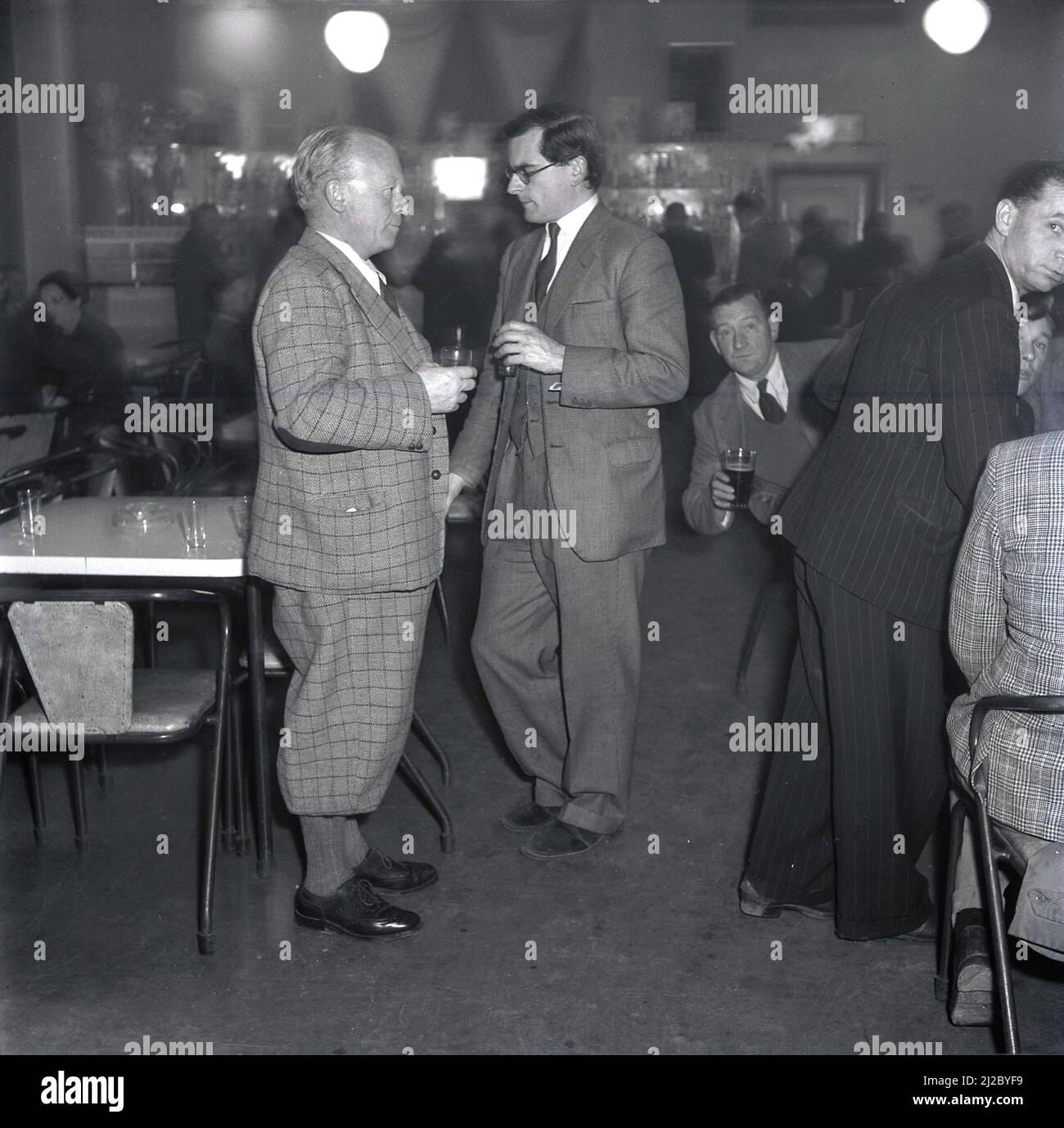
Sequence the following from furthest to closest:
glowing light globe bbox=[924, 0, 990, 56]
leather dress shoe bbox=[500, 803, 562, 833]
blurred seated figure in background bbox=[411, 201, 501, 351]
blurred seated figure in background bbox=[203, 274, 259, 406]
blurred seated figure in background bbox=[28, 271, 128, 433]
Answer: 1. glowing light globe bbox=[924, 0, 990, 56]
2. blurred seated figure in background bbox=[411, 201, 501, 351]
3. blurred seated figure in background bbox=[203, 274, 259, 406]
4. blurred seated figure in background bbox=[28, 271, 128, 433]
5. leather dress shoe bbox=[500, 803, 562, 833]

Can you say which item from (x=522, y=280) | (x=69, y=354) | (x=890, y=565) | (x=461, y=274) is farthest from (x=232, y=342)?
(x=890, y=565)

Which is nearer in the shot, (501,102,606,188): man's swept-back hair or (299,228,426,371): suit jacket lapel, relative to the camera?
(299,228,426,371): suit jacket lapel

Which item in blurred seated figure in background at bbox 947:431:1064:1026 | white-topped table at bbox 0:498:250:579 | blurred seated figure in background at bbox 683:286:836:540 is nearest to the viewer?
blurred seated figure in background at bbox 947:431:1064:1026

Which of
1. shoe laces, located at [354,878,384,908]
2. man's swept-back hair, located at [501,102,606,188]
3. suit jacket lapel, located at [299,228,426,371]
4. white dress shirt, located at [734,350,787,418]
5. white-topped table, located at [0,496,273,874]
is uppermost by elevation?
man's swept-back hair, located at [501,102,606,188]

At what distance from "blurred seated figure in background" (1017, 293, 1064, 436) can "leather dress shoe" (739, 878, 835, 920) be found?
1.11m

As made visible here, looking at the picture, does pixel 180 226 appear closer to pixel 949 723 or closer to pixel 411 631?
pixel 411 631

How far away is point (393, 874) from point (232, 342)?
544 centimetres

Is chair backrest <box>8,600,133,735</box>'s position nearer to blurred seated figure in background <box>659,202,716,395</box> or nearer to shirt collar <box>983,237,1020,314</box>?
shirt collar <box>983,237,1020,314</box>

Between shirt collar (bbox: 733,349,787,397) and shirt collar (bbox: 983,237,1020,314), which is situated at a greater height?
shirt collar (bbox: 983,237,1020,314)

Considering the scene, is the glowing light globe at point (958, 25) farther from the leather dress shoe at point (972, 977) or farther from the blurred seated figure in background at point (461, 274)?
the leather dress shoe at point (972, 977)

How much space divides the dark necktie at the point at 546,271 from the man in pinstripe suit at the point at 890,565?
748 millimetres

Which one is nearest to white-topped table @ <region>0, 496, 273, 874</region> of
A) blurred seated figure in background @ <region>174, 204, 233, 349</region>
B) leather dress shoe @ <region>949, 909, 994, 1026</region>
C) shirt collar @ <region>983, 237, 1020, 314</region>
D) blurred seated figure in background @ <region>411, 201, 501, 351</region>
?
leather dress shoe @ <region>949, 909, 994, 1026</region>

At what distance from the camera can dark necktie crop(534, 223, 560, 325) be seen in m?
3.08

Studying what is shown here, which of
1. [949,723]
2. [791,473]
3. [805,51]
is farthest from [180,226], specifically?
[949,723]
